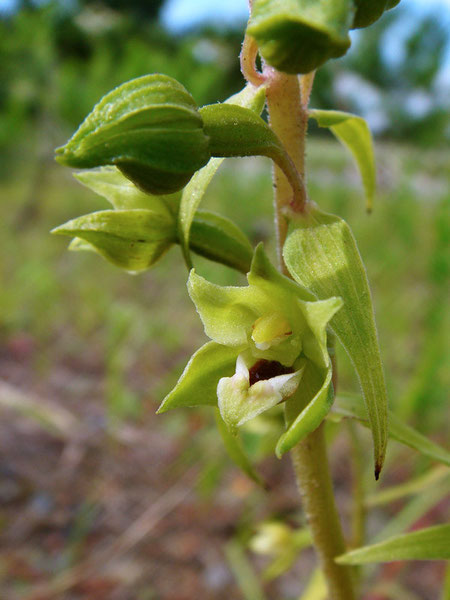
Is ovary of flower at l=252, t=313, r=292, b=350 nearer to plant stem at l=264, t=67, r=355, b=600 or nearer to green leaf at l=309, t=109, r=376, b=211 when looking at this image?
plant stem at l=264, t=67, r=355, b=600

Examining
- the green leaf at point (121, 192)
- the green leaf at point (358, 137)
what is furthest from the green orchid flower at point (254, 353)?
the green leaf at point (358, 137)

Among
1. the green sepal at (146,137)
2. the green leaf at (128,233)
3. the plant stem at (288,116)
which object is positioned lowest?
the green leaf at (128,233)

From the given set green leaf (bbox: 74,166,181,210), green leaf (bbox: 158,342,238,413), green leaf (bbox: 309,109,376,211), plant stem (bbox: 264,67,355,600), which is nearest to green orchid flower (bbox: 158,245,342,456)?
green leaf (bbox: 158,342,238,413)

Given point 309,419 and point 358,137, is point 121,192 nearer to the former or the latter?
point 358,137

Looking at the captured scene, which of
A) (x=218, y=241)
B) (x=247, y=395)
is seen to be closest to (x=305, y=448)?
(x=247, y=395)

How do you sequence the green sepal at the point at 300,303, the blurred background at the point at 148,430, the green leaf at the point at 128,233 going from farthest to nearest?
the blurred background at the point at 148,430, the green leaf at the point at 128,233, the green sepal at the point at 300,303

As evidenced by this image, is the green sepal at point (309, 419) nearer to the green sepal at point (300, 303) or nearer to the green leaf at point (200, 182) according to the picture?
the green sepal at point (300, 303)
